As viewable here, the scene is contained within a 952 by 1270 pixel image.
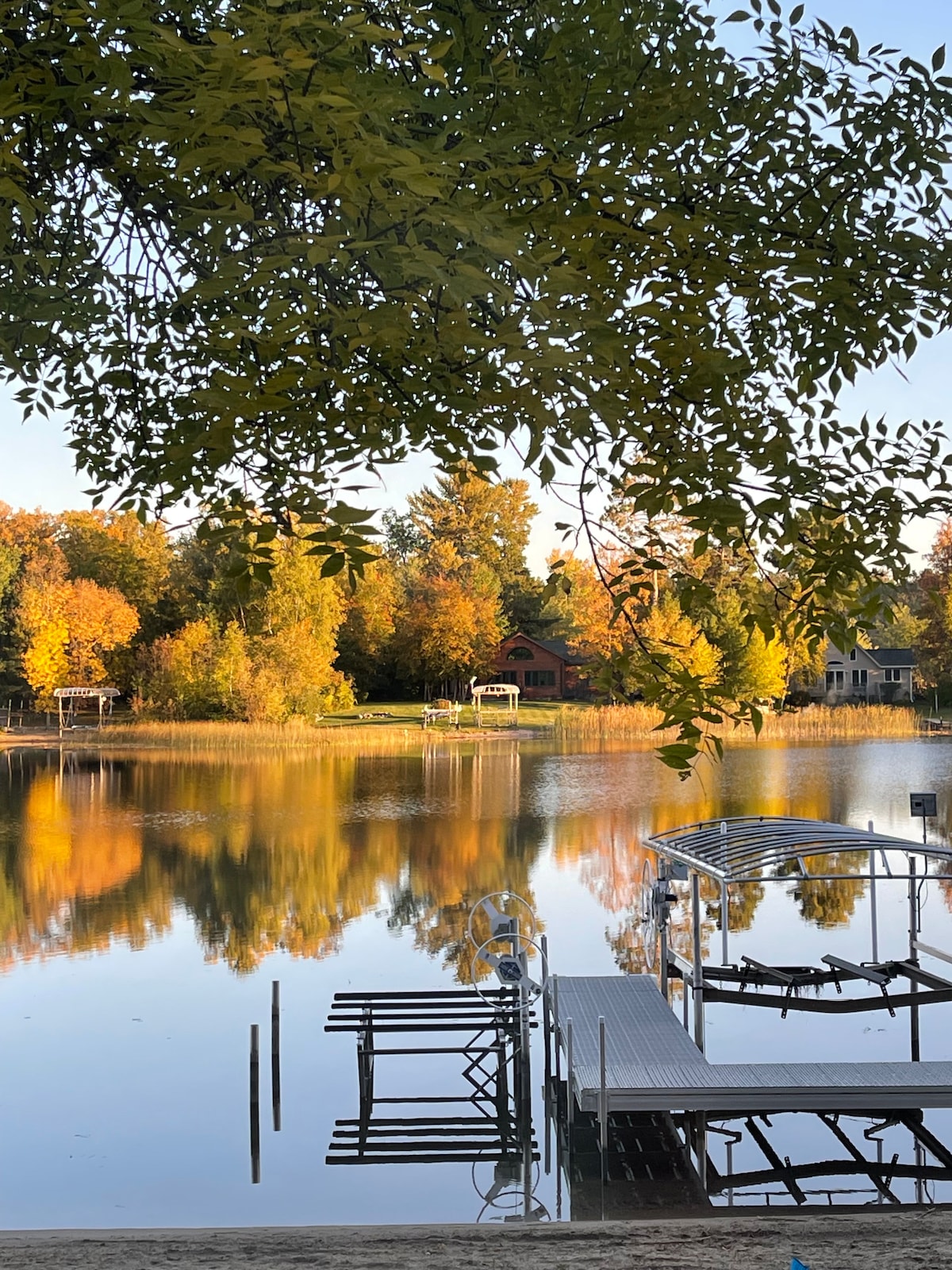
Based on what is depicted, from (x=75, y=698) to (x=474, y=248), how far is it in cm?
6031

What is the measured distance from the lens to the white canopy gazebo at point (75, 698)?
5475 cm

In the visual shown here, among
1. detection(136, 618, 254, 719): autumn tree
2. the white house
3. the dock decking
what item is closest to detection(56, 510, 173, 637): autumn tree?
detection(136, 618, 254, 719): autumn tree

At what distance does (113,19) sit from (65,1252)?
4435 mm

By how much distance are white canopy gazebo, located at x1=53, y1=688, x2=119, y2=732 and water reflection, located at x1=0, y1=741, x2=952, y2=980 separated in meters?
10.1

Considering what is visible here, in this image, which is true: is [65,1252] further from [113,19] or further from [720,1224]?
[113,19]

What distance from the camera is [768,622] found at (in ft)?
12.5

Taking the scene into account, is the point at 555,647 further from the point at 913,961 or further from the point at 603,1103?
the point at 603,1103

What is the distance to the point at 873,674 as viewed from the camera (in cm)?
7388

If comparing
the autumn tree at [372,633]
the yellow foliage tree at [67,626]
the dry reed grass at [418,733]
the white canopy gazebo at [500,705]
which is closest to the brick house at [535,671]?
the white canopy gazebo at [500,705]

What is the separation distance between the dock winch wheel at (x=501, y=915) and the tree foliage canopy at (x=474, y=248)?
5.23 meters

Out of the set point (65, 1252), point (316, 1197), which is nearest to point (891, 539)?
point (65, 1252)

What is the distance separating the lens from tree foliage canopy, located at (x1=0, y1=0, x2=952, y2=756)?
3.12 metres

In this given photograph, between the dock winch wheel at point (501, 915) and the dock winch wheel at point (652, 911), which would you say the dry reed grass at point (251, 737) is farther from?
the dock winch wheel at point (652, 911)

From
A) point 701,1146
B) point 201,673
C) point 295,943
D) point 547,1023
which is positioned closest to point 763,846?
point 547,1023
